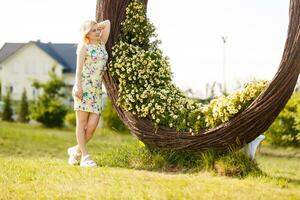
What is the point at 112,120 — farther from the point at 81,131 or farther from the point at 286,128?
the point at 81,131

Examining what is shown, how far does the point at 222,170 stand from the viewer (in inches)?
259

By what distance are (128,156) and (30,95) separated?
73.5 ft

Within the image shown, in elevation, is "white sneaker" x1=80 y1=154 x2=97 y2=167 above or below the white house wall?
below

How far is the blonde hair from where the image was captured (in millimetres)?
7125

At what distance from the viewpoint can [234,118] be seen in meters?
6.54

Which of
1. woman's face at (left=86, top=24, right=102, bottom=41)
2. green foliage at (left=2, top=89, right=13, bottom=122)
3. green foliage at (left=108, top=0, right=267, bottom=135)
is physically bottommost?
green foliage at (left=2, top=89, right=13, bottom=122)

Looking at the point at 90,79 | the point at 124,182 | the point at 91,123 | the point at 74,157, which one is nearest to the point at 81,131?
the point at 91,123

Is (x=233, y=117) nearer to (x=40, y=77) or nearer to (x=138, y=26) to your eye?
(x=138, y=26)

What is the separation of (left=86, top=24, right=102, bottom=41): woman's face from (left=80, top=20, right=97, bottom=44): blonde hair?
1.5 inches

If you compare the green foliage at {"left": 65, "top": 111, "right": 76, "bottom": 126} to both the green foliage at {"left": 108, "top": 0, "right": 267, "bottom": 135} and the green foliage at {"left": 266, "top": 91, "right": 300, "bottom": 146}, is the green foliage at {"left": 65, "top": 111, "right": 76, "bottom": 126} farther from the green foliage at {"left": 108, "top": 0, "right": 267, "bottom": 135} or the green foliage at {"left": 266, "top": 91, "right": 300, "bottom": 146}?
the green foliage at {"left": 108, "top": 0, "right": 267, "bottom": 135}

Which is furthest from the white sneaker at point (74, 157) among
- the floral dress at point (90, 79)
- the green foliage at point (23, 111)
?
the green foliage at point (23, 111)

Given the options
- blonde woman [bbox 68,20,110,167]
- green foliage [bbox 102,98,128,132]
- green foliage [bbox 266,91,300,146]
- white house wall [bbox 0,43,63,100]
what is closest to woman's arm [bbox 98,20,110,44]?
blonde woman [bbox 68,20,110,167]

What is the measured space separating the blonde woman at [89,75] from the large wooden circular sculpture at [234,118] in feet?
0.81

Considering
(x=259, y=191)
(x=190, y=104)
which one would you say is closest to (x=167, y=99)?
(x=190, y=104)
